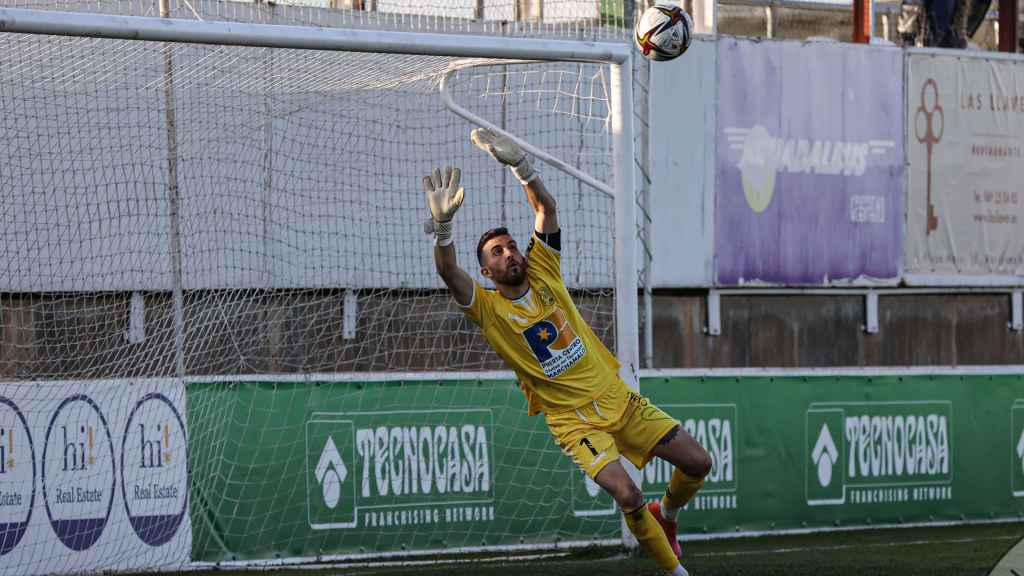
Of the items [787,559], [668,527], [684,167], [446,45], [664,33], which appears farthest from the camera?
[684,167]

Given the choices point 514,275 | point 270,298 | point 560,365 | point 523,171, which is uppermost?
point 523,171

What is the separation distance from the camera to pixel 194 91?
34.6ft

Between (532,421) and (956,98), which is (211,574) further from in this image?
(956,98)

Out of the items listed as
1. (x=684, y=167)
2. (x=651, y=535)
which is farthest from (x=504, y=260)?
(x=684, y=167)

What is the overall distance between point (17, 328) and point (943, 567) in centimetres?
628

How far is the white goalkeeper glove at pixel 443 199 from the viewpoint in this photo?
8164mm

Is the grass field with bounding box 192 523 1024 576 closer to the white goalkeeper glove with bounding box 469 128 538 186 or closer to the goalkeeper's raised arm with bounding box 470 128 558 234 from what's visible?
the goalkeeper's raised arm with bounding box 470 128 558 234

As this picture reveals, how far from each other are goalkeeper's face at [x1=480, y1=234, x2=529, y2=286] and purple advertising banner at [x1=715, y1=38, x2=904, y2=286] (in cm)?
546

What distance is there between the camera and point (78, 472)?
10.3 meters

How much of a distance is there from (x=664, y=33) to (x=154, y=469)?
454cm

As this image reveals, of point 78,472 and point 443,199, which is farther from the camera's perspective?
point 78,472

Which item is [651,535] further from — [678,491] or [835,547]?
[835,547]

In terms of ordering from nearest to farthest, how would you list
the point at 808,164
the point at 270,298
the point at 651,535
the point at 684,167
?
the point at 651,535 → the point at 270,298 → the point at 684,167 → the point at 808,164

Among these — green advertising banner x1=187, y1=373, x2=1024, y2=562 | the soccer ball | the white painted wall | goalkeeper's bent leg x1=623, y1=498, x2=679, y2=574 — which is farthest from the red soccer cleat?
the white painted wall
